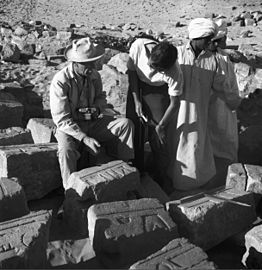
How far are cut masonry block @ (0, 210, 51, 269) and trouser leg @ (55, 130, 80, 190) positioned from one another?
931 millimetres

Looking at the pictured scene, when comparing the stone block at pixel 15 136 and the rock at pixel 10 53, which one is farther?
the rock at pixel 10 53

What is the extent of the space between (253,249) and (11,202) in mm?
1994

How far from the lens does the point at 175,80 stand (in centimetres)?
479

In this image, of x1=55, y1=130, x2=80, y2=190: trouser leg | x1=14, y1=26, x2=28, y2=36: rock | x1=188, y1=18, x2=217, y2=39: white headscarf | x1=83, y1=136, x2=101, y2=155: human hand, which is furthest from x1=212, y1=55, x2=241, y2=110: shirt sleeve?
x1=14, y1=26, x2=28, y2=36: rock

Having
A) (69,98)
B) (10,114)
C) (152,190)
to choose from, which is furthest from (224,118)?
(10,114)

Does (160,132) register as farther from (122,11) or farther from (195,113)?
(122,11)

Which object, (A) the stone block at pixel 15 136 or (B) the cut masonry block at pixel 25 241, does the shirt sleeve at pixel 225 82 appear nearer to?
(A) the stone block at pixel 15 136

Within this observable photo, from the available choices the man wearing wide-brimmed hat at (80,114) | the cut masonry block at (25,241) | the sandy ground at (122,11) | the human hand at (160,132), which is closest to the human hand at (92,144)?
the man wearing wide-brimmed hat at (80,114)

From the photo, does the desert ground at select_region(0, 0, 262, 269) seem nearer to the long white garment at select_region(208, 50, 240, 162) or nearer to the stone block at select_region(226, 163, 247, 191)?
the long white garment at select_region(208, 50, 240, 162)

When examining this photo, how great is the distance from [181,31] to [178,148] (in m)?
11.1

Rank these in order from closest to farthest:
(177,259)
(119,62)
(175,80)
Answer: (177,259)
(175,80)
(119,62)

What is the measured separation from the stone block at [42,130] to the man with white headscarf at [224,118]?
1756 millimetres

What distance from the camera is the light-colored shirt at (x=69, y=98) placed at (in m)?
4.76

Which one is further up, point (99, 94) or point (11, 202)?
point (99, 94)
